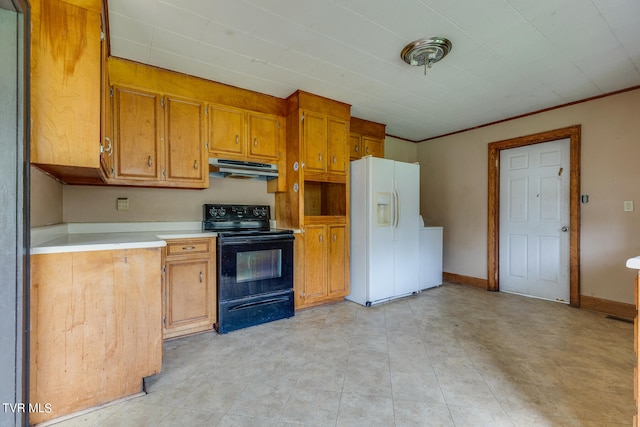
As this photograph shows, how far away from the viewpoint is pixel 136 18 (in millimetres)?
1956

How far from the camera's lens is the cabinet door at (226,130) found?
289cm

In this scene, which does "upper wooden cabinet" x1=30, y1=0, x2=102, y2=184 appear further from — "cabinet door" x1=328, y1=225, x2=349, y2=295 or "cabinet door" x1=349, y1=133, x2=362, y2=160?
"cabinet door" x1=349, y1=133, x2=362, y2=160

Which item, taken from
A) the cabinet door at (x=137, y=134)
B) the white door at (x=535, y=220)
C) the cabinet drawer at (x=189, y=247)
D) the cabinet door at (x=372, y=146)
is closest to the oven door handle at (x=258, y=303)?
the cabinet drawer at (x=189, y=247)

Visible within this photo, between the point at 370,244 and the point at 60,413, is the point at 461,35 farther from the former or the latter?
the point at 60,413

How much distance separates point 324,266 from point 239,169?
4.86 ft

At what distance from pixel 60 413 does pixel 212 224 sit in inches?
71.0

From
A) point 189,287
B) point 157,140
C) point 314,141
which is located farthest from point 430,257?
point 157,140

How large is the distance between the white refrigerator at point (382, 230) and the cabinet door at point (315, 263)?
46 centimetres

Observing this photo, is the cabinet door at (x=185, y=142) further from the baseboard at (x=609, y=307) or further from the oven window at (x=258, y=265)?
the baseboard at (x=609, y=307)

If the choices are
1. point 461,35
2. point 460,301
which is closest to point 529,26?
point 461,35

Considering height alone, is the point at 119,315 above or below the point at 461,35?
below

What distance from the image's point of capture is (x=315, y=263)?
3324 mm

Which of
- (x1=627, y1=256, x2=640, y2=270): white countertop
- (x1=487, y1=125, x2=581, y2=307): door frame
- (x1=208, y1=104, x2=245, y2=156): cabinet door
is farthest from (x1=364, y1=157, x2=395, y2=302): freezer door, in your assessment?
(x1=627, y1=256, x2=640, y2=270): white countertop

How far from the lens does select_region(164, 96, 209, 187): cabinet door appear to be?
270 cm
